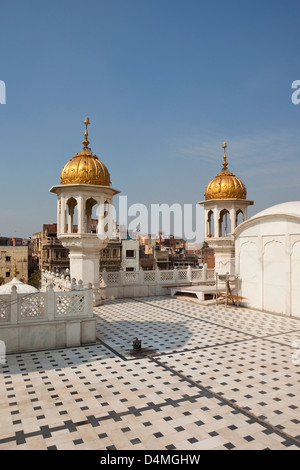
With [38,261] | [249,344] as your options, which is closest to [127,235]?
[38,261]

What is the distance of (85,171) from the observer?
534 inches

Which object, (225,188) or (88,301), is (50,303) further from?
(225,188)

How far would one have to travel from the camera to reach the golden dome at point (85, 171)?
13570 millimetres

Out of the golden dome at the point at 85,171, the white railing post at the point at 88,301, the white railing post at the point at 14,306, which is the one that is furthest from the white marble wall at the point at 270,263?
the white railing post at the point at 14,306

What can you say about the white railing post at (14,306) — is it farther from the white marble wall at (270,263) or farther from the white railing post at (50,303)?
the white marble wall at (270,263)

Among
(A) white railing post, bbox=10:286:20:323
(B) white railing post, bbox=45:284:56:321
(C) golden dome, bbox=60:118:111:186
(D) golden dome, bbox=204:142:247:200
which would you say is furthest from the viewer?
(D) golden dome, bbox=204:142:247:200

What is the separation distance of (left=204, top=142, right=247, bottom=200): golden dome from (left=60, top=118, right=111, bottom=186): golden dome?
19.8ft

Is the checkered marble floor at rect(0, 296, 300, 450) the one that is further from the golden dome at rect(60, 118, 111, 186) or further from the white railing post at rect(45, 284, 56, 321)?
the golden dome at rect(60, 118, 111, 186)

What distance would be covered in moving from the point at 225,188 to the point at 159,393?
43.3 ft

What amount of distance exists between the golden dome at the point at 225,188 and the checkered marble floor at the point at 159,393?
8.92 m

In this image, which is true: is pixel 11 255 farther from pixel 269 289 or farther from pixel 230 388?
pixel 230 388

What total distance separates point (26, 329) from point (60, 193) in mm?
7226

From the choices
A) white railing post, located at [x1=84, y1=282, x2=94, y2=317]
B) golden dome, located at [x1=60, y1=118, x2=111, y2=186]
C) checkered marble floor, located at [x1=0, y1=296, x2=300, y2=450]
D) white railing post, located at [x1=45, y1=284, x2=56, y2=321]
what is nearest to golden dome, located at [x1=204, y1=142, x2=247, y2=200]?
golden dome, located at [x1=60, y1=118, x2=111, y2=186]

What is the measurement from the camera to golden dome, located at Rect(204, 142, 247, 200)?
17455 millimetres
